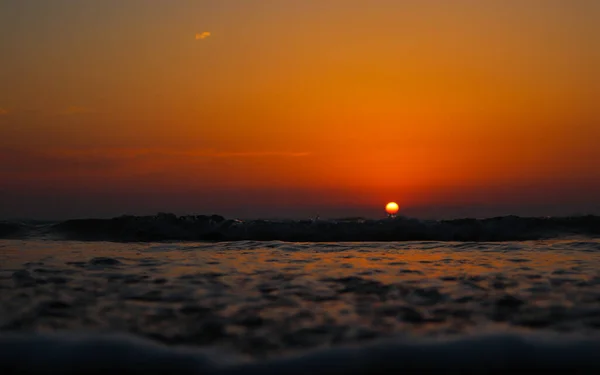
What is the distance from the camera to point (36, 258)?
23.7ft

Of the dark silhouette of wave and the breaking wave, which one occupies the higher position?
the dark silhouette of wave

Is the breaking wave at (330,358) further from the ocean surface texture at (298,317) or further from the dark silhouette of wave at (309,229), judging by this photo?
the dark silhouette of wave at (309,229)

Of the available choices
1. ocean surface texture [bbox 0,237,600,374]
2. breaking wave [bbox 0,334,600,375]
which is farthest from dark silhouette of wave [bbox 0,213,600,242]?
breaking wave [bbox 0,334,600,375]

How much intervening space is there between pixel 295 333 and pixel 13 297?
265 cm

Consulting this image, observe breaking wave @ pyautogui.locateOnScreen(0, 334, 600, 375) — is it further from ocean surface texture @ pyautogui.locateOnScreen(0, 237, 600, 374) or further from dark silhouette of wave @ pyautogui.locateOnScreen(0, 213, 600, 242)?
dark silhouette of wave @ pyautogui.locateOnScreen(0, 213, 600, 242)

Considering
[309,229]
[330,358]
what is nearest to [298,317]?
[330,358]

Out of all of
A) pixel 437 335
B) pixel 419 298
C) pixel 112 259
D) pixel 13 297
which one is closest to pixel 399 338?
pixel 437 335

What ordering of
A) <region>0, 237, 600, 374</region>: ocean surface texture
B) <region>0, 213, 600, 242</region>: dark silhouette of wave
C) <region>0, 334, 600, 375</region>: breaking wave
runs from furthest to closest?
1. <region>0, 213, 600, 242</region>: dark silhouette of wave
2. <region>0, 237, 600, 374</region>: ocean surface texture
3. <region>0, 334, 600, 375</region>: breaking wave

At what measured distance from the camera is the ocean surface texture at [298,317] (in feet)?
9.16

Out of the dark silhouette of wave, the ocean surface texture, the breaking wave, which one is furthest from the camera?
the dark silhouette of wave

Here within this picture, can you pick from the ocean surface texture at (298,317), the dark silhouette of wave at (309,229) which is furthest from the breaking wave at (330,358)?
the dark silhouette of wave at (309,229)

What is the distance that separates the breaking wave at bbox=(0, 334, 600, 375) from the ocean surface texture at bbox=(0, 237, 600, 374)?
10 millimetres

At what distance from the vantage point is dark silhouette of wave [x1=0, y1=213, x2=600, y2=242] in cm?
1359

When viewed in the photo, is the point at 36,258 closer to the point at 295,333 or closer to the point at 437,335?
the point at 295,333
